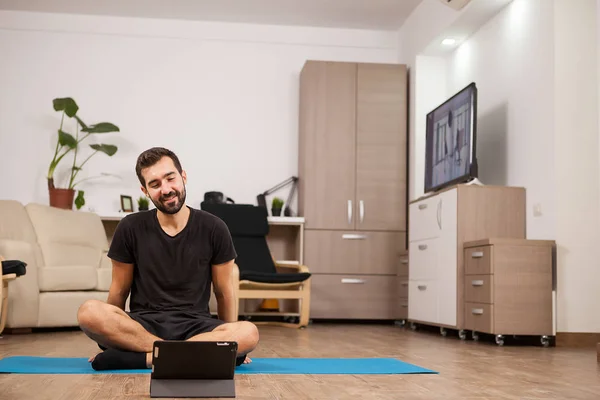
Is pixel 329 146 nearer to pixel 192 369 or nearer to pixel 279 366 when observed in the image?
pixel 279 366

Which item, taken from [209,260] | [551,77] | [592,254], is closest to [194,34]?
[551,77]

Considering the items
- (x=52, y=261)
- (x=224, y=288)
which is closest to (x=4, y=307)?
(x=52, y=261)

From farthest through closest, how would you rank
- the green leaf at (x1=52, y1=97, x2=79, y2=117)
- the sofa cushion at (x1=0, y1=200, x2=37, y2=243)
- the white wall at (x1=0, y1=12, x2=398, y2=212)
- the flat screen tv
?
the white wall at (x1=0, y1=12, x2=398, y2=212) < the green leaf at (x1=52, y1=97, x2=79, y2=117) < the sofa cushion at (x1=0, y1=200, x2=37, y2=243) < the flat screen tv

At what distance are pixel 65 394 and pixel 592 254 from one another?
3555 mm

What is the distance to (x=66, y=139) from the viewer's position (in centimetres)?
688

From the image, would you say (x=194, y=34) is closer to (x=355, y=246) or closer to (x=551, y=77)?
(x=355, y=246)

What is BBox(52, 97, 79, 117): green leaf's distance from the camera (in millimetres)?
6824

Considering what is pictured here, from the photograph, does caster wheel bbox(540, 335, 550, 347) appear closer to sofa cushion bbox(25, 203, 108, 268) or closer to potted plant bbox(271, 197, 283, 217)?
potted plant bbox(271, 197, 283, 217)

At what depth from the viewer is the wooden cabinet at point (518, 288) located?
479 centimetres

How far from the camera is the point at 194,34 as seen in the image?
7613 mm

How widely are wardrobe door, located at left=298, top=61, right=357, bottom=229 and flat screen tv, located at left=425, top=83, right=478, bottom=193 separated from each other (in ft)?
2.98

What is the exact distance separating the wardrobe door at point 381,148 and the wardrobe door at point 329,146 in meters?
0.08

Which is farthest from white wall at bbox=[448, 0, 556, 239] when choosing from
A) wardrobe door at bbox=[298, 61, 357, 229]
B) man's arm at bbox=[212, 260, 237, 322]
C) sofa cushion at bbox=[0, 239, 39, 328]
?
sofa cushion at bbox=[0, 239, 39, 328]

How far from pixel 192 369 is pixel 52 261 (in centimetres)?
401
